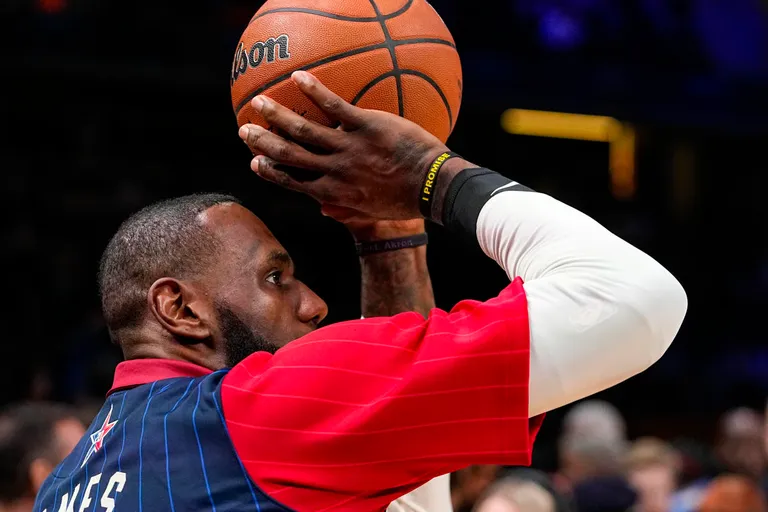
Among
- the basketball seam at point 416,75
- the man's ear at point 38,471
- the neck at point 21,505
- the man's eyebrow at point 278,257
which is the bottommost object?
the neck at point 21,505

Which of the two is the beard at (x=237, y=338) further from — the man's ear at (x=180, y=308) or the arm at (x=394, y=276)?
the arm at (x=394, y=276)

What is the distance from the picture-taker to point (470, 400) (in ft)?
5.46

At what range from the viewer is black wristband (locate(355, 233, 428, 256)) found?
2.59 metres

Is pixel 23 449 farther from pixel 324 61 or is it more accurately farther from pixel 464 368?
pixel 464 368

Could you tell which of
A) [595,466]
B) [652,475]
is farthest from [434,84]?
[652,475]

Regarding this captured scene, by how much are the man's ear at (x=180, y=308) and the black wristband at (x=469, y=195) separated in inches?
21.9

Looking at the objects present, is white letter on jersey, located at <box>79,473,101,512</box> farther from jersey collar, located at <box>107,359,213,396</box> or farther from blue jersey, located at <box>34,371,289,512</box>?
jersey collar, located at <box>107,359,213,396</box>

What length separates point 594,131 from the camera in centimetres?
1218

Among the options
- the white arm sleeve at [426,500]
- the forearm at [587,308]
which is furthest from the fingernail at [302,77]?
the white arm sleeve at [426,500]

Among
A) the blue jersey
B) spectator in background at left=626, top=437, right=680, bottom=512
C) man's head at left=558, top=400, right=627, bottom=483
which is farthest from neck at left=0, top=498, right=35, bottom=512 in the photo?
spectator in background at left=626, top=437, right=680, bottom=512

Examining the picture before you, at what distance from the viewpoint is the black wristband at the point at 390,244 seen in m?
2.59

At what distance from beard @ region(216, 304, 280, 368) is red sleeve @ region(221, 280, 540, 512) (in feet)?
0.87

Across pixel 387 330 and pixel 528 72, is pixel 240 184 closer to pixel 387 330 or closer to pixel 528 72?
pixel 528 72

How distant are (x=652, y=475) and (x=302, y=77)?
470 cm
